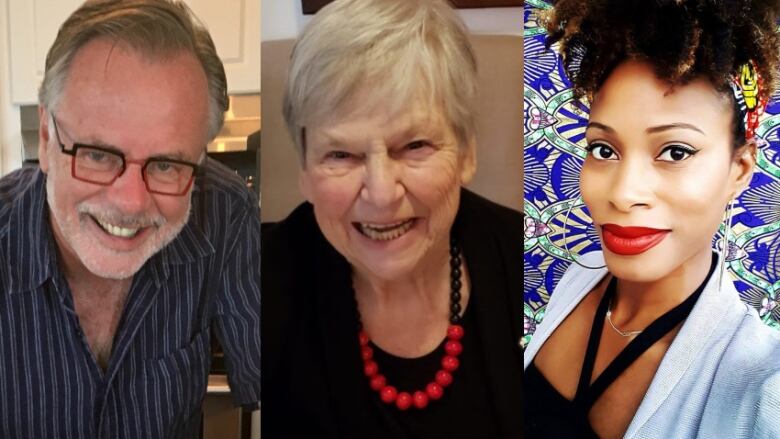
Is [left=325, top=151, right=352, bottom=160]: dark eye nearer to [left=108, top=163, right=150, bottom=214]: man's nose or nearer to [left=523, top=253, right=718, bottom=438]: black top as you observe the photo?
[left=108, top=163, right=150, bottom=214]: man's nose

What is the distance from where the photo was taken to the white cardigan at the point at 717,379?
1103 millimetres

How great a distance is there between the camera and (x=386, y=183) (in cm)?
119

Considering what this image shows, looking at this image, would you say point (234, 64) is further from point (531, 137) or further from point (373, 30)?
point (531, 137)

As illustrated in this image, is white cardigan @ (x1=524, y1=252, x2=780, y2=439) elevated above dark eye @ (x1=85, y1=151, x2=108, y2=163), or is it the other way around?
dark eye @ (x1=85, y1=151, x2=108, y2=163)

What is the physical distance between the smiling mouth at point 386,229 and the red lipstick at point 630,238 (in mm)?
379

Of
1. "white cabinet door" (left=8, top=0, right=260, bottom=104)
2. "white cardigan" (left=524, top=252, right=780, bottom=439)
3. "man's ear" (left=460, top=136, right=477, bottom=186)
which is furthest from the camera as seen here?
"white cabinet door" (left=8, top=0, right=260, bottom=104)

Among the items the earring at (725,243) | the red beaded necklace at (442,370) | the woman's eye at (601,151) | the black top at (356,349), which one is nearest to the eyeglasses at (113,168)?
the black top at (356,349)

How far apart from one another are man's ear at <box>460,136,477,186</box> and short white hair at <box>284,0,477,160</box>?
0.01m

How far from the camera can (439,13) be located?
120cm

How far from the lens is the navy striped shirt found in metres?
1.32

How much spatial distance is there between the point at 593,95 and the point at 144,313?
1.04 m

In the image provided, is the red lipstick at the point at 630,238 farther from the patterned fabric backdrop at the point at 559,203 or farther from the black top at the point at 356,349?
the black top at the point at 356,349

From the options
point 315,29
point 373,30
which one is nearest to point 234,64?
point 315,29

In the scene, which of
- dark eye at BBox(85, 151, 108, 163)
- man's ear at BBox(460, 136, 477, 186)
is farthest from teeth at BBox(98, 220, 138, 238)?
man's ear at BBox(460, 136, 477, 186)
